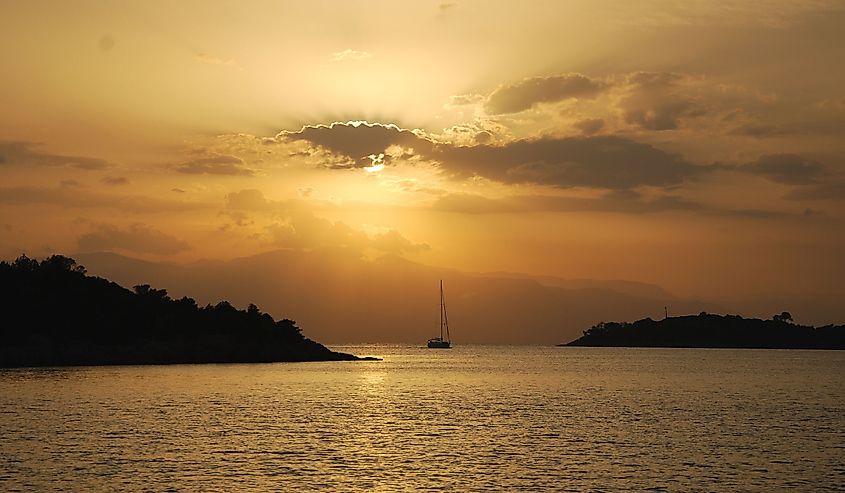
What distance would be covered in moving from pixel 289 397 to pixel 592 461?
67124mm

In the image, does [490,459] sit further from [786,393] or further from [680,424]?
[786,393]

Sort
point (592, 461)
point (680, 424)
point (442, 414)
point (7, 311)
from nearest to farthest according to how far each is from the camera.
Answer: point (592, 461) < point (680, 424) < point (442, 414) < point (7, 311)

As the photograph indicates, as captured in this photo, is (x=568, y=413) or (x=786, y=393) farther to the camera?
(x=786, y=393)

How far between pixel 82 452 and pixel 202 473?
13.4 m

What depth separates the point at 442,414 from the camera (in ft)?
317

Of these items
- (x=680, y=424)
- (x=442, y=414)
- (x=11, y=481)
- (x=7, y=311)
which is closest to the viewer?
(x=11, y=481)

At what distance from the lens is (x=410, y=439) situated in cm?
7281

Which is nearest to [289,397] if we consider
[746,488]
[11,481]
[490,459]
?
[490,459]

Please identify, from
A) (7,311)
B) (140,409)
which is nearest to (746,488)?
(140,409)

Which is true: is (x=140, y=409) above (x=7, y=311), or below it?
below

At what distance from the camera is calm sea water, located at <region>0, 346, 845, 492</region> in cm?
5262

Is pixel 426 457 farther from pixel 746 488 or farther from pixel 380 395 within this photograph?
pixel 380 395

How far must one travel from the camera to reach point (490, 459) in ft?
202

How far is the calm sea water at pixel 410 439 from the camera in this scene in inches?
2072
